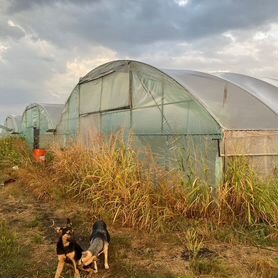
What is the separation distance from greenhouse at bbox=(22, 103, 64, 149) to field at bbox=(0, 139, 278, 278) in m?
7.41

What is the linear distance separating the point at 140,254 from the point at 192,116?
266 cm

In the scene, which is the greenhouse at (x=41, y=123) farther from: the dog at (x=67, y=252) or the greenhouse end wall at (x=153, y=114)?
the dog at (x=67, y=252)

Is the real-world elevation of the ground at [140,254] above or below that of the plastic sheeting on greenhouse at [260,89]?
below

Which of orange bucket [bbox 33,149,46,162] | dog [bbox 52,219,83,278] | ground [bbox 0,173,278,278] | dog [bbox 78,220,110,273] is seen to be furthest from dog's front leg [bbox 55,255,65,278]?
orange bucket [bbox 33,149,46,162]

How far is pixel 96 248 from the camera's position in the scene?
10.8 feet

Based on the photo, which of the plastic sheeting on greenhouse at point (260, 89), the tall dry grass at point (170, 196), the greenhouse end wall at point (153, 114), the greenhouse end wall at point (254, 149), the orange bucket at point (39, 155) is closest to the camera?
the tall dry grass at point (170, 196)

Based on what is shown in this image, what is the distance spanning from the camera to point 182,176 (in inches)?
194

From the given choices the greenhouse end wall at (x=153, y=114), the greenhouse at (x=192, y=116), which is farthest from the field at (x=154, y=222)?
the greenhouse end wall at (x=153, y=114)

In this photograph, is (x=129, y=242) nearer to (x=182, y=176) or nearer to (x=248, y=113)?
(x=182, y=176)

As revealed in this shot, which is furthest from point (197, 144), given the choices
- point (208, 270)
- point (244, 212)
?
point (208, 270)

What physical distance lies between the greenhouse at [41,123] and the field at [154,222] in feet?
24.3

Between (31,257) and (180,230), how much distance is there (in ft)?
6.02

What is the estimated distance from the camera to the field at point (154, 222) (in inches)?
134

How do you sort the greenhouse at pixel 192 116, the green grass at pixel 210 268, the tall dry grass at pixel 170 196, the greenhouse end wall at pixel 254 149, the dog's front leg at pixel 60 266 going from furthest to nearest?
1. the greenhouse at pixel 192 116
2. the greenhouse end wall at pixel 254 149
3. the tall dry grass at pixel 170 196
4. the green grass at pixel 210 268
5. the dog's front leg at pixel 60 266
